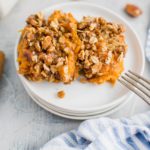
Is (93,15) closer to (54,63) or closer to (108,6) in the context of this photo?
(108,6)

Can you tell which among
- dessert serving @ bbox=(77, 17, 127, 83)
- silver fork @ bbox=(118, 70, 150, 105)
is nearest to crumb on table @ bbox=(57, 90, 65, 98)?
dessert serving @ bbox=(77, 17, 127, 83)

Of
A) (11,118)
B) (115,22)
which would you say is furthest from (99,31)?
(11,118)

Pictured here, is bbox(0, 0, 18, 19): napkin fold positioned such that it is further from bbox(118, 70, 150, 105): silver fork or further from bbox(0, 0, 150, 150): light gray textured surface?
bbox(118, 70, 150, 105): silver fork

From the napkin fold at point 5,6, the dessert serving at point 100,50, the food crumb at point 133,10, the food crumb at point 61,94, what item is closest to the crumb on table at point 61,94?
the food crumb at point 61,94

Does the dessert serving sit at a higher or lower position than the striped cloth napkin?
higher

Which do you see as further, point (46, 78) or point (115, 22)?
point (115, 22)

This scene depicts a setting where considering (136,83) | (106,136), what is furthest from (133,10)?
(106,136)

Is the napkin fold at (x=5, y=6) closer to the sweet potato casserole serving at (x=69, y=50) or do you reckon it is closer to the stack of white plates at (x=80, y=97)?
the sweet potato casserole serving at (x=69, y=50)
